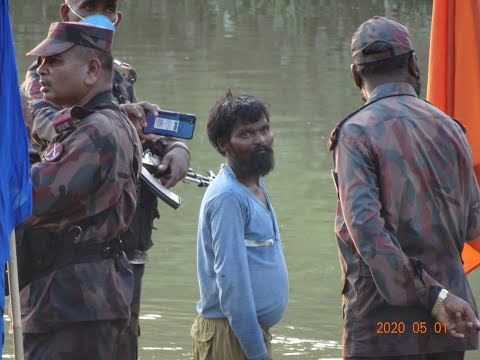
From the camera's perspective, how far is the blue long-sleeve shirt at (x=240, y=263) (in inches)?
186

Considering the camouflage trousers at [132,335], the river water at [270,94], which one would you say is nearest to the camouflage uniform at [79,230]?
the camouflage trousers at [132,335]

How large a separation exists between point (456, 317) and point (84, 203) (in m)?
1.26

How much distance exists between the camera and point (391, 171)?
4316 mm

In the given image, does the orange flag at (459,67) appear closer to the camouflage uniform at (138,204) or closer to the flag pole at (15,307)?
the camouflage uniform at (138,204)

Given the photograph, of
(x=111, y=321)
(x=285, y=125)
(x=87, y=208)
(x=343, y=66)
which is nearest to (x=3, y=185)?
(x=87, y=208)

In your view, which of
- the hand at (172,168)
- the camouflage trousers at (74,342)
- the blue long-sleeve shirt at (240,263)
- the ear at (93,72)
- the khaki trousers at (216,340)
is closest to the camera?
the camouflage trousers at (74,342)

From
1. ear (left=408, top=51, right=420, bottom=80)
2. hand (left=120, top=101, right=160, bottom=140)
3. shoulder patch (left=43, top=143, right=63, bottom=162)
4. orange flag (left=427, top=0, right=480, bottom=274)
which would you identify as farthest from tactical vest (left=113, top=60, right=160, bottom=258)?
orange flag (left=427, top=0, right=480, bottom=274)

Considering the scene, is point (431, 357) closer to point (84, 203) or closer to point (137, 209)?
point (84, 203)

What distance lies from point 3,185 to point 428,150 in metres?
1.41

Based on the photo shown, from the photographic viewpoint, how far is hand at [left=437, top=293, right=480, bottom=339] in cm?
426

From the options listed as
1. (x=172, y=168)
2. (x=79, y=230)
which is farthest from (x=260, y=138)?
(x=79, y=230)

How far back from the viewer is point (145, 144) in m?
5.49

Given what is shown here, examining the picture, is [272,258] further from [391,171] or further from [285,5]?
[285,5]

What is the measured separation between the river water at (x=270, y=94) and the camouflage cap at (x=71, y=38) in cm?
289
